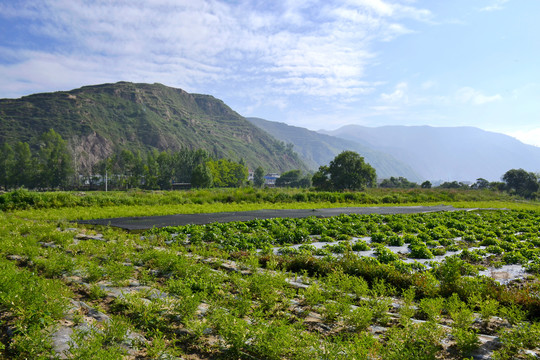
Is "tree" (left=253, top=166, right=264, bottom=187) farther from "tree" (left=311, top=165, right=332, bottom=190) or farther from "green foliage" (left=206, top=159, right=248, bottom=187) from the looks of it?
"tree" (left=311, top=165, right=332, bottom=190)

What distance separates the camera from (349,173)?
216 ft

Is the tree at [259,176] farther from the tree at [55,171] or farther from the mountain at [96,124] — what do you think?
the tree at [55,171]

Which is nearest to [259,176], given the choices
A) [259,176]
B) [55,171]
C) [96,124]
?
[259,176]

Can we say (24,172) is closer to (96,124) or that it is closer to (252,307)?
(96,124)

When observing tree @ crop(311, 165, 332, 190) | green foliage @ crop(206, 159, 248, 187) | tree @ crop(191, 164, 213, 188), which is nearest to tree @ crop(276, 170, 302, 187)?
green foliage @ crop(206, 159, 248, 187)

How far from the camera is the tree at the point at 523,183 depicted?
291 feet

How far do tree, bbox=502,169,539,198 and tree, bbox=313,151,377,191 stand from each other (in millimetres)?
54945

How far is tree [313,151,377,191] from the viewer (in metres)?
65.5

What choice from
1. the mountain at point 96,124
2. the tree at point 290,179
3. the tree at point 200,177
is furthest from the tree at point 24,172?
the tree at point 290,179

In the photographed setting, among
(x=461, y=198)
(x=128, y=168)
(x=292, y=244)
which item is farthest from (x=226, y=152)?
(x=292, y=244)

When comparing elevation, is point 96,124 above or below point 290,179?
above

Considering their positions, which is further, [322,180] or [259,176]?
[259,176]

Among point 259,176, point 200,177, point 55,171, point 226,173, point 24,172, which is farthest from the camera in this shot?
point 259,176

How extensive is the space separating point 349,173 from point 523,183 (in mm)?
63495
